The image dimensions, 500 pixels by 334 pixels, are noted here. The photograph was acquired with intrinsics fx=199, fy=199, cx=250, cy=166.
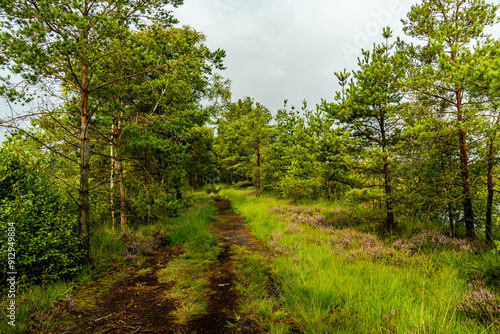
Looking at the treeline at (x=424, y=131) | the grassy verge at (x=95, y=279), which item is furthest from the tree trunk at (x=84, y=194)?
the treeline at (x=424, y=131)

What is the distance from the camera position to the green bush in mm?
3531

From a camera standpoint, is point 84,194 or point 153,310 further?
point 84,194

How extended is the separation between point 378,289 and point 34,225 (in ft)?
21.3

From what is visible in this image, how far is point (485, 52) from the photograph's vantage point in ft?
15.4

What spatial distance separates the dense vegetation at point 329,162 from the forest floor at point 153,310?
0.73m

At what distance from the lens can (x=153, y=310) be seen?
139 inches

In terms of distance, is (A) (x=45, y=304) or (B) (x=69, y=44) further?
(B) (x=69, y=44)

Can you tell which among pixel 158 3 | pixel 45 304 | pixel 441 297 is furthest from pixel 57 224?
pixel 441 297

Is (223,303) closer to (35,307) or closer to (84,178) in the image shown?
(35,307)

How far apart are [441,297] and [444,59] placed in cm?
524

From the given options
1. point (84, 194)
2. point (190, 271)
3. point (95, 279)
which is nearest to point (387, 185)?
point (190, 271)

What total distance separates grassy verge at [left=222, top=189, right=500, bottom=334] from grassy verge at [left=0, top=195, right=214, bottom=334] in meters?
3.71

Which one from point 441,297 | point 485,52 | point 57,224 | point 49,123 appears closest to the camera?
point 441,297

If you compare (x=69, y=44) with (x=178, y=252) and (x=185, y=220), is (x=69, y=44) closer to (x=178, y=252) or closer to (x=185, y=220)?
(x=178, y=252)
